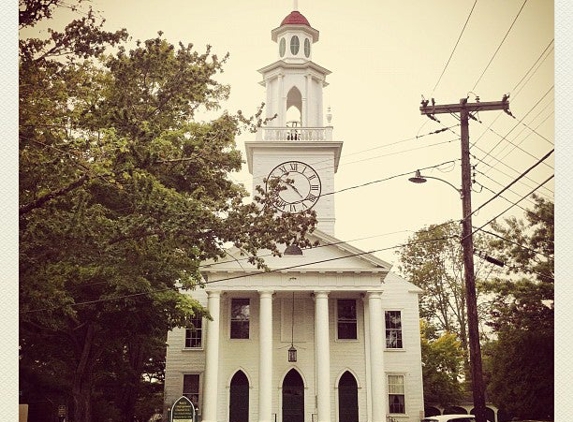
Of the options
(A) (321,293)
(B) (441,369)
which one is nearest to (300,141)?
(A) (321,293)

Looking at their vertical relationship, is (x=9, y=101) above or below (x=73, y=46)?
below

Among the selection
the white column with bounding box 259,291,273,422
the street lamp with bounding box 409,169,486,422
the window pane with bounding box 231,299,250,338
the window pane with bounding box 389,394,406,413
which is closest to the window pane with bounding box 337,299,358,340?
the window pane with bounding box 389,394,406,413

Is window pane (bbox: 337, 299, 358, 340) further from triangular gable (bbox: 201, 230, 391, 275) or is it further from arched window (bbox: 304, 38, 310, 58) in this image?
arched window (bbox: 304, 38, 310, 58)

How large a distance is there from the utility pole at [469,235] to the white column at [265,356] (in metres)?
9.60

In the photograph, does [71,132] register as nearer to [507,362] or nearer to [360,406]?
[507,362]

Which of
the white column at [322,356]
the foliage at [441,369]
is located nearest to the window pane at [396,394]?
the foliage at [441,369]

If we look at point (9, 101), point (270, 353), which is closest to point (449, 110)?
point (9, 101)

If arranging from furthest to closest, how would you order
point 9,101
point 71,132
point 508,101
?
point 508,101 < point 71,132 < point 9,101

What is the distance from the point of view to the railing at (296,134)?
2400 cm

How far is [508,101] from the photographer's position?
12.2 meters

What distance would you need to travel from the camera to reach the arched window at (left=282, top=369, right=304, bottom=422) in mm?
21797

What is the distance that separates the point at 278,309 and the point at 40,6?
15.1m

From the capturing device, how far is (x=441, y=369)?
26.6 metres

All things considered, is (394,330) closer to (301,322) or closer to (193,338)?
(301,322)
